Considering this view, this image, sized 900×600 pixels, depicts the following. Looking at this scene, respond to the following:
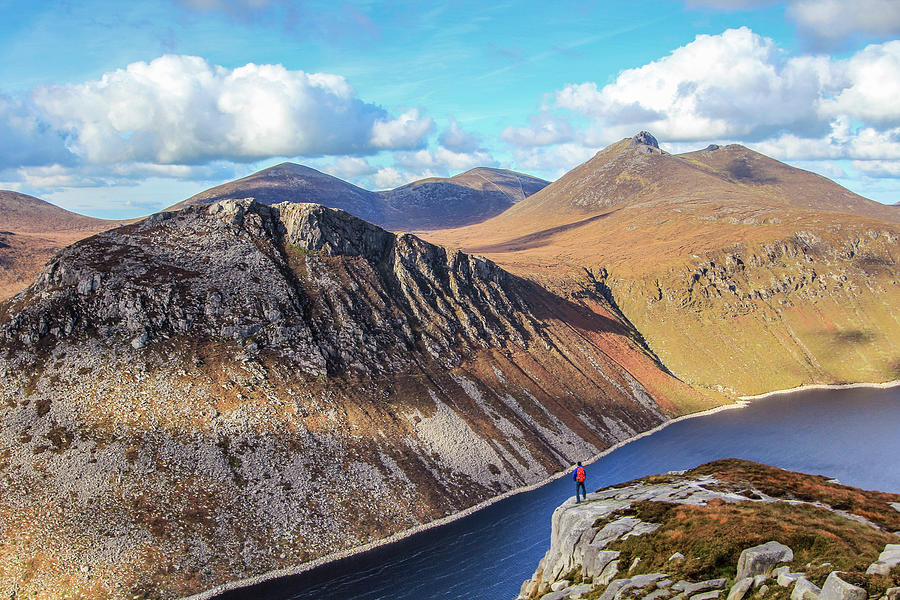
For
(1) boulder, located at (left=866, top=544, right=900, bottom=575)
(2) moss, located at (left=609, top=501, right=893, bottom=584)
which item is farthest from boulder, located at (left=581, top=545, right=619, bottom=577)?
(1) boulder, located at (left=866, top=544, right=900, bottom=575)

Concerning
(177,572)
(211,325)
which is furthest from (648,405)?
(177,572)

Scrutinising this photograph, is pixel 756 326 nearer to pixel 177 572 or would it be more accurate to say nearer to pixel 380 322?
pixel 380 322

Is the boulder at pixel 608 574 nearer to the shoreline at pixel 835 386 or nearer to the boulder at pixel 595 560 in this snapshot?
the boulder at pixel 595 560

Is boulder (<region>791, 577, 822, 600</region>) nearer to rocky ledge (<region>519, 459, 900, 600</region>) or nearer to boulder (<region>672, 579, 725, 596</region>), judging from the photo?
rocky ledge (<region>519, 459, 900, 600</region>)

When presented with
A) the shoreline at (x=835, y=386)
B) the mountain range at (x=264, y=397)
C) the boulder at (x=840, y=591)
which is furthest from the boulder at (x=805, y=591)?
the shoreline at (x=835, y=386)

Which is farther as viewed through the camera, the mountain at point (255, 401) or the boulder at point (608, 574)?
Answer: the mountain at point (255, 401)

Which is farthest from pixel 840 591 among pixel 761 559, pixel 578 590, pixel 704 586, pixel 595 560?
pixel 578 590
